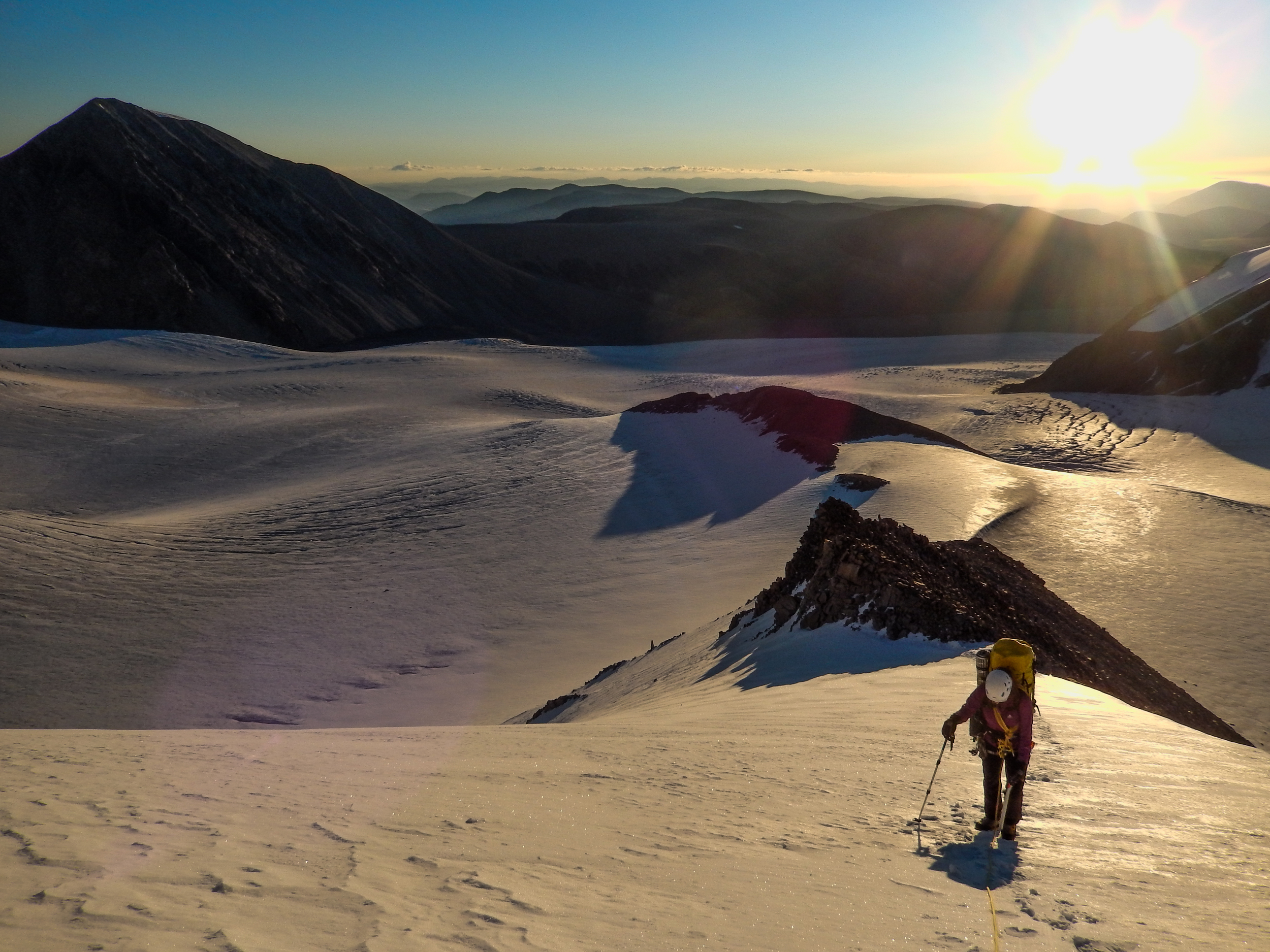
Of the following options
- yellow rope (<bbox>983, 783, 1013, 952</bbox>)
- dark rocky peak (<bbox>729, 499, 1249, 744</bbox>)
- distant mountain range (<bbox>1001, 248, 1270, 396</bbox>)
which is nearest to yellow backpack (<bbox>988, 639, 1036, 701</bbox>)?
yellow rope (<bbox>983, 783, 1013, 952</bbox>)

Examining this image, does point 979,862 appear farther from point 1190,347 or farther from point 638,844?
point 1190,347

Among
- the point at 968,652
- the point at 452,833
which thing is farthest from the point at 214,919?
the point at 968,652

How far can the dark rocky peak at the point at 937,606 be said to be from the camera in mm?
9117

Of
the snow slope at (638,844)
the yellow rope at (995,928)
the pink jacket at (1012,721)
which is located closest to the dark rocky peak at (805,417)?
the snow slope at (638,844)

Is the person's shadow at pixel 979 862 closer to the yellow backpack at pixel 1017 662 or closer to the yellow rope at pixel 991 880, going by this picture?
the yellow rope at pixel 991 880

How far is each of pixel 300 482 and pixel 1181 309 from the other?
34879 millimetres

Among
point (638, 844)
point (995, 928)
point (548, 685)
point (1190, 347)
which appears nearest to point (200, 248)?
point (548, 685)

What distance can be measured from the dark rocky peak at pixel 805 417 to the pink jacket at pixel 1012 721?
17438mm

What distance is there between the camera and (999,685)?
169 inches

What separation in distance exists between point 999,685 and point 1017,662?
177 millimetres

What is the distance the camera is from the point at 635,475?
2136 cm

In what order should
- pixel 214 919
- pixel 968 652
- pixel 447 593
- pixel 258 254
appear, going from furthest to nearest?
pixel 258 254, pixel 447 593, pixel 968 652, pixel 214 919

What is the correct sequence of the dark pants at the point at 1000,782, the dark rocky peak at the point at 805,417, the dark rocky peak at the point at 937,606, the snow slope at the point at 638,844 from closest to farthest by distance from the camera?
the snow slope at the point at 638,844
the dark pants at the point at 1000,782
the dark rocky peak at the point at 937,606
the dark rocky peak at the point at 805,417

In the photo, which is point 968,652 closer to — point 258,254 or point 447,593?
point 447,593
